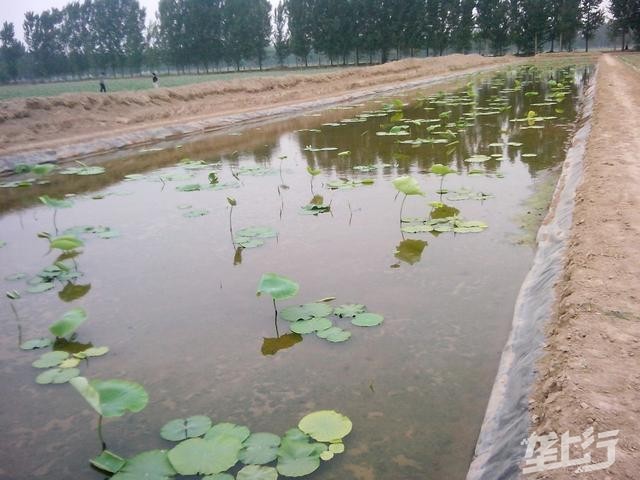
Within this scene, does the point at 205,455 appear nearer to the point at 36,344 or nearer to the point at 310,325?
the point at 310,325

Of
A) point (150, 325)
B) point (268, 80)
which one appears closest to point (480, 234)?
point (150, 325)

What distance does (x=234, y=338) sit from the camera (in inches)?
105

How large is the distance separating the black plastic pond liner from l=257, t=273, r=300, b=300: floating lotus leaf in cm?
109

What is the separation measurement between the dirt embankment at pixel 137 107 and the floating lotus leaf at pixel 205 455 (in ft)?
27.0

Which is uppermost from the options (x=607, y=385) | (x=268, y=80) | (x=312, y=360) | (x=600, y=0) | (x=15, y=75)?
(x=600, y=0)

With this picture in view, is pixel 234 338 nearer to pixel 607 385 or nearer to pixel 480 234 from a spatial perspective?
pixel 607 385

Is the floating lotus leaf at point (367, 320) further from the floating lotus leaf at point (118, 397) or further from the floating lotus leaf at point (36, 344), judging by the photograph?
the floating lotus leaf at point (36, 344)

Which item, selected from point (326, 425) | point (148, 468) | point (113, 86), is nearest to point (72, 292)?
point (148, 468)

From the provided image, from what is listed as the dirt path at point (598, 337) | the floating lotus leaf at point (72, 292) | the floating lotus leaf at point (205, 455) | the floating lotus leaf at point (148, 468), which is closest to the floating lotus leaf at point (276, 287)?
the floating lotus leaf at point (205, 455)

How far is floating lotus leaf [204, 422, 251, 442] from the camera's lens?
1.91m

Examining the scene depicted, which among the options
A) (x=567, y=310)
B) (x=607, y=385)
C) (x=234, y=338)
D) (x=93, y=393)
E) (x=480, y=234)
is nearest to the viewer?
(x=93, y=393)

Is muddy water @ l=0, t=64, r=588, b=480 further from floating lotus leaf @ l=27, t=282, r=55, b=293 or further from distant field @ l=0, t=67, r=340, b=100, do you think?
distant field @ l=0, t=67, r=340, b=100

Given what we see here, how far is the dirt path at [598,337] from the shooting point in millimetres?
1571

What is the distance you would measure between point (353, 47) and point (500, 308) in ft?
169
